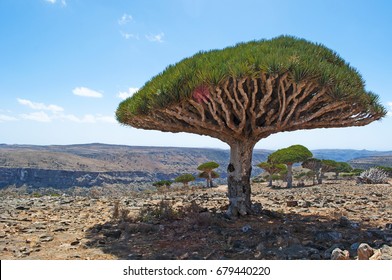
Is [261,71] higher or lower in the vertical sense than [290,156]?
higher

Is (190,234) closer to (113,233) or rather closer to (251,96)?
(113,233)

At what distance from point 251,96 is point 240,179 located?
7.80 ft

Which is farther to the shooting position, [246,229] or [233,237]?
[246,229]

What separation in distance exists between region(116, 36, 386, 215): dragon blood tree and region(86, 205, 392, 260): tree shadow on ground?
1.39 metres

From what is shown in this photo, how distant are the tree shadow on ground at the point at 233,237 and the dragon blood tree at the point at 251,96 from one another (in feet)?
4.56

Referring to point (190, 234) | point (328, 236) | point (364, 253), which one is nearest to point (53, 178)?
point (190, 234)

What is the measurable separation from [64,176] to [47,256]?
9735cm

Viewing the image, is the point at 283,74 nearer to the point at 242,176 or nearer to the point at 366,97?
the point at 366,97

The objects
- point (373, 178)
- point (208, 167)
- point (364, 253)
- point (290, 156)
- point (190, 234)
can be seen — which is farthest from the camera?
point (208, 167)

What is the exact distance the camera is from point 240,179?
365 inches

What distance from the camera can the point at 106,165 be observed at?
125m

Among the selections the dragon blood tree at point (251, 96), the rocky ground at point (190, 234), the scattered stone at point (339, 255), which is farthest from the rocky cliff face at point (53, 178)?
the scattered stone at point (339, 255)

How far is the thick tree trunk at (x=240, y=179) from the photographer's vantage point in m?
9.20

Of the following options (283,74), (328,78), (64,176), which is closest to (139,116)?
(283,74)
